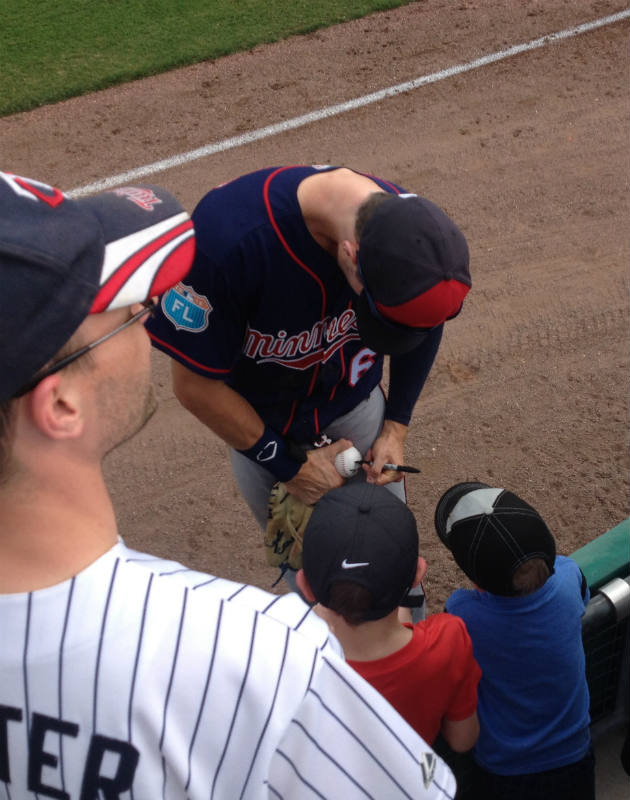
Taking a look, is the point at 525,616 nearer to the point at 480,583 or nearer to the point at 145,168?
the point at 480,583

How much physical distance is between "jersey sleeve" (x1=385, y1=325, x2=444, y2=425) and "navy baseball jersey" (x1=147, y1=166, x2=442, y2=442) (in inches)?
2.8

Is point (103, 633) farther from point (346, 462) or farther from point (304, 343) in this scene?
point (346, 462)

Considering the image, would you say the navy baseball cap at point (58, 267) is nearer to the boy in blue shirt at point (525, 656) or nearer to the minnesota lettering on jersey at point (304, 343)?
the minnesota lettering on jersey at point (304, 343)

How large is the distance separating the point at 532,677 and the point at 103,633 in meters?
1.38

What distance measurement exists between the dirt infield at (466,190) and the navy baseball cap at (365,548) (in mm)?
1406

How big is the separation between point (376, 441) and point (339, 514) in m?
0.74

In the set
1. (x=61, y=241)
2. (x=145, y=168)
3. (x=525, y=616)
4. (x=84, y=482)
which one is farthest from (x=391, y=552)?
(x=145, y=168)

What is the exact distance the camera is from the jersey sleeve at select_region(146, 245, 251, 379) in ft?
7.24

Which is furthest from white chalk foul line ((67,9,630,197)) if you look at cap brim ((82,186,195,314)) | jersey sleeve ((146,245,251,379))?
cap brim ((82,186,195,314))

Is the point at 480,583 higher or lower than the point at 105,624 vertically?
lower

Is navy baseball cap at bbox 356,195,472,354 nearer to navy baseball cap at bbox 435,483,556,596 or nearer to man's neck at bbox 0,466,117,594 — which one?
navy baseball cap at bbox 435,483,556,596

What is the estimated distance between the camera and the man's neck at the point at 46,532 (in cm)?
111

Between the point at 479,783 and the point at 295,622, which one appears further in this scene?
the point at 479,783

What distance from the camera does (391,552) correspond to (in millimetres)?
2057
